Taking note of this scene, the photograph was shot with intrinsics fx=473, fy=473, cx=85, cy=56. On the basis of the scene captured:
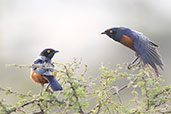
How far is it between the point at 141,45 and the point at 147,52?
14 centimetres

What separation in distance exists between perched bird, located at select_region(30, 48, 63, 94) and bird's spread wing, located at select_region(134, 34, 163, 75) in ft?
3.43

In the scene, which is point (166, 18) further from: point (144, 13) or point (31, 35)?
point (31, 35)

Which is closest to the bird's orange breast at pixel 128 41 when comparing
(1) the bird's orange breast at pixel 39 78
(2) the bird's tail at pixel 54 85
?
(1) the bird's orange breast at pixel 39 78

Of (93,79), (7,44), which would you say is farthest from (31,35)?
(93,79)

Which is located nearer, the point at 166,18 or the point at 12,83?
the point at 12,83

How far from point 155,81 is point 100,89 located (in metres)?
0.61

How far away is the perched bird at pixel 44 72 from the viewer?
411cm

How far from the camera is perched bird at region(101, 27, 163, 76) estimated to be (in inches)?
215

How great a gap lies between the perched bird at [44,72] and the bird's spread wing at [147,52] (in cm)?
105

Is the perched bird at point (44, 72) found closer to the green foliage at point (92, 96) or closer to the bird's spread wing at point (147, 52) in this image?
the green foliage at point (92, 96)

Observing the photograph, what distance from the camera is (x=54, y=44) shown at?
2352cm

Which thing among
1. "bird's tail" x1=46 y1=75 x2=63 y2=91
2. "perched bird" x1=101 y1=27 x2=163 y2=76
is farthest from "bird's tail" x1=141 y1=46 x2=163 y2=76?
"bird's tail" x1=46 y1=75 x2=63 y2=91

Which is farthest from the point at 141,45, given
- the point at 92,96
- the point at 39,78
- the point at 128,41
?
the point at 92,96

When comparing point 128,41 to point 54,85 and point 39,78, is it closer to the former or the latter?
point 39,78
